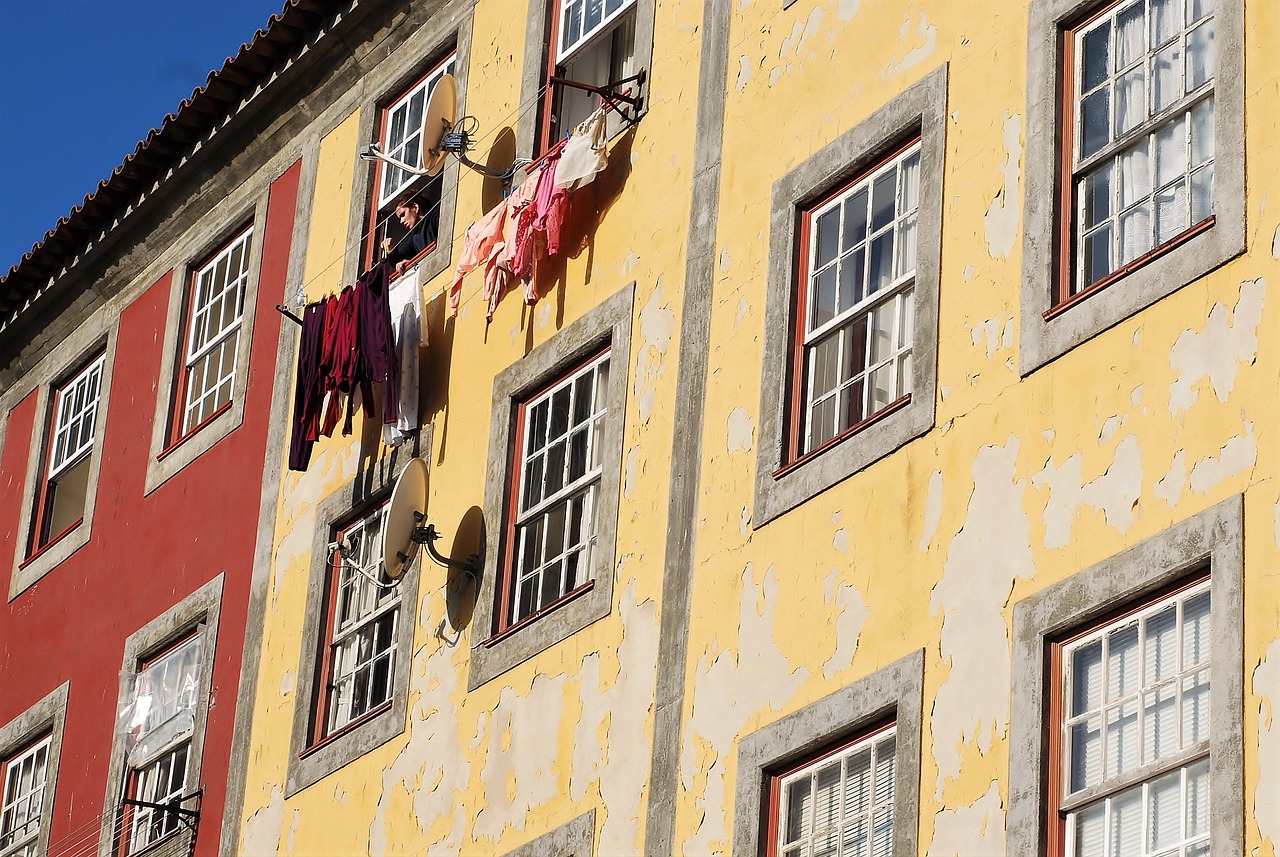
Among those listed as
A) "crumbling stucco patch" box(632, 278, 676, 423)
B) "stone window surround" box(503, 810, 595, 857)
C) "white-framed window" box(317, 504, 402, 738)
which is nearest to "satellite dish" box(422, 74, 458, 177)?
"white-framed window" box(317, 504, 402, 738)

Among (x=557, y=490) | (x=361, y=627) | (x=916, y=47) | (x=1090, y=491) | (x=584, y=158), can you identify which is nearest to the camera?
(x=1090, y=491)

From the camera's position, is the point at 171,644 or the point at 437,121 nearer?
the point at 437,121

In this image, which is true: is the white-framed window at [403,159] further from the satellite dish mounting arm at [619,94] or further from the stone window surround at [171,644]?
the stone window surround at [171,644]

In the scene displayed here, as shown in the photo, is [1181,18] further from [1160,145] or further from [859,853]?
[859,853]

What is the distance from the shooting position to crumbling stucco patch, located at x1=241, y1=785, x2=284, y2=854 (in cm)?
1784

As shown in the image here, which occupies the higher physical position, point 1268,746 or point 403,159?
Answer: point 403,159

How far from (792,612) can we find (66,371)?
1221 cm

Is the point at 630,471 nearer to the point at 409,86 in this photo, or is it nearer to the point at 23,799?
the point at 409,86

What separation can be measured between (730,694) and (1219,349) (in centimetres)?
351

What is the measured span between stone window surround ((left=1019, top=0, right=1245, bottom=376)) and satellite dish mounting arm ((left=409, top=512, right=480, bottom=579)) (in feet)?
16.2

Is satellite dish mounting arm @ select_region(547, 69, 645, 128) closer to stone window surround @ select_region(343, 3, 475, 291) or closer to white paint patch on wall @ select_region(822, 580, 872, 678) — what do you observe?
stone window surround @ select_region(343, 3, 475, 291)

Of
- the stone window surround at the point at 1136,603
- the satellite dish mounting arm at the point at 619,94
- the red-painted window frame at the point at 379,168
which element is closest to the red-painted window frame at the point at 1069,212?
the stone window surround at the point at 1136,603

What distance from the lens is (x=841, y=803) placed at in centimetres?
1315

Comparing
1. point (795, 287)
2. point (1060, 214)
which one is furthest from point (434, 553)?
point (1060, 214)
